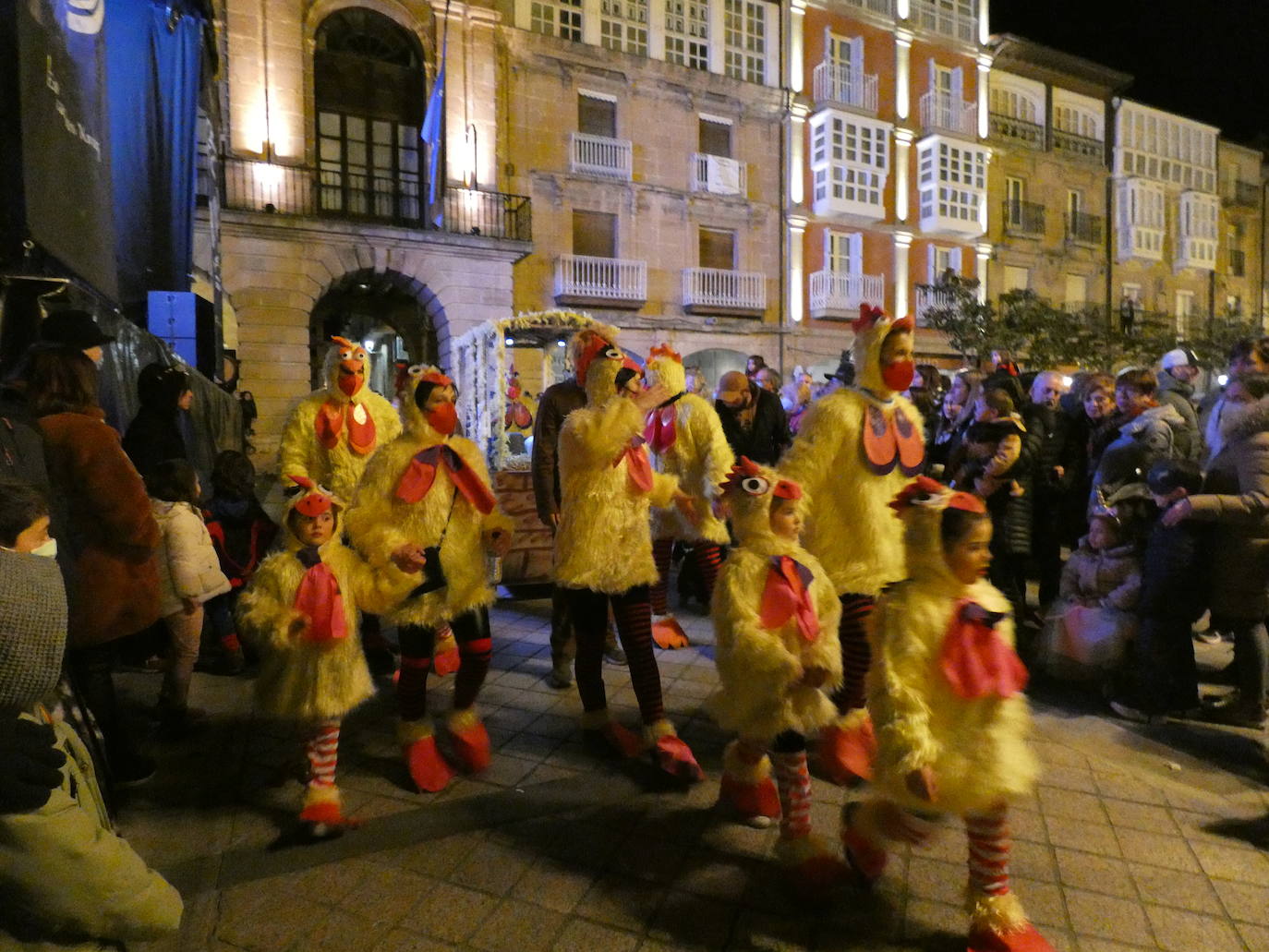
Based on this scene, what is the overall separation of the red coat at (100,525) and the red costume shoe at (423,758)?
1233 mm

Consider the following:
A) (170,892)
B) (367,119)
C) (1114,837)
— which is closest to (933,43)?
(367,119)

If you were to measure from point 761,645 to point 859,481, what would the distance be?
3.73 feet

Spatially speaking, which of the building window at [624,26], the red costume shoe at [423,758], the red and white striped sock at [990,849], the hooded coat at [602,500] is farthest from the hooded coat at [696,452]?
the building window at [624,26]

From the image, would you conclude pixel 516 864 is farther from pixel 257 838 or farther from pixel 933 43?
pixel 933 43

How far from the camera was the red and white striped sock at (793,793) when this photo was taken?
2.79m

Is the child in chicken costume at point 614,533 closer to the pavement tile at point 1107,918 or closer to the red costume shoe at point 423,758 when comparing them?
the red costume shoe at point 423,758

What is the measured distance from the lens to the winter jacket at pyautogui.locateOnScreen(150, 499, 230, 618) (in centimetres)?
414

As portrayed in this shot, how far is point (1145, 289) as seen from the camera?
28875mm

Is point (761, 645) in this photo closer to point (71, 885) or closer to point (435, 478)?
point (435, 478)

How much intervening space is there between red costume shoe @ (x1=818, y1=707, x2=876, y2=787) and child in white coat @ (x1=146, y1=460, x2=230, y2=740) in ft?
10.7

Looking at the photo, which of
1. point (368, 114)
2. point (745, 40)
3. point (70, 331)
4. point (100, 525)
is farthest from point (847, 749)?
point (745, 40)

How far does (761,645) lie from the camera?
2771 mm

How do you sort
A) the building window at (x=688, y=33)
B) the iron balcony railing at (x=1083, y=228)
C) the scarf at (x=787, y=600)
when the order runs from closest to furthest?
the scarf at (x=787, y=600)
the building window at (x=688, y=33)
the iron balcony railing at (x=1083, y=228)

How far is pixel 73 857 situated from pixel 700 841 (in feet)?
6.86
